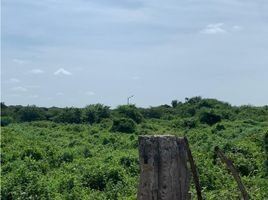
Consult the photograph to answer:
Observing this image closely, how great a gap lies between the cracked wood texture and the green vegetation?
427 centimetres

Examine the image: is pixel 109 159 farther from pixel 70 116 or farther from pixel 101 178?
pixel 70 116

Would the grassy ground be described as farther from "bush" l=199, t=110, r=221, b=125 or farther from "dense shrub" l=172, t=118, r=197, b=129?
"bush" l=199, t=110, r=221, b=125


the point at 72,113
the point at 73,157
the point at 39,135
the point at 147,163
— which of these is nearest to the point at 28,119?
the point at 72,113

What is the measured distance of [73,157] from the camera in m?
15.3

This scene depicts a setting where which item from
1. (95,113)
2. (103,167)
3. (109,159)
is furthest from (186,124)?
(103,167)

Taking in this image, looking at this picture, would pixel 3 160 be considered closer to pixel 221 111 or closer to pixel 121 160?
pixel 121 160

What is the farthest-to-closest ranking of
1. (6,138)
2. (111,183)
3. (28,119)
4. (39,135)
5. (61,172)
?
1. (28,119)
2. (39,135)
3. (6,138)
4. (61,172)
5. (111,183)

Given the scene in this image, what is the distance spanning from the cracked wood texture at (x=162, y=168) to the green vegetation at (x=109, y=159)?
4.27 meters

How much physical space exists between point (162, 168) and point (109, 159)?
452 inches

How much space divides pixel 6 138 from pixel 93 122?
1037 centimetres

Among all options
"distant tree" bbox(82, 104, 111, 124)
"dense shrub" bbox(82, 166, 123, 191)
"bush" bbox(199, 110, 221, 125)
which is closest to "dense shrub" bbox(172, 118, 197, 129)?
"bush" bbox(199, 110, 221, 125)

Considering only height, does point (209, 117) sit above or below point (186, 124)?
above

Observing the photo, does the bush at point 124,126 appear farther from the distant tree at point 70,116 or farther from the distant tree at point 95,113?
the distant tree at point 70,116

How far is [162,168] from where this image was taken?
2.39 metres
